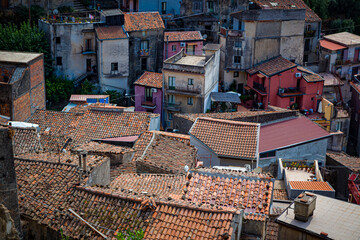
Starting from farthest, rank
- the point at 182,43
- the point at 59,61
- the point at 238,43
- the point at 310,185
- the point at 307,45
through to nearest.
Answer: the point at 307,45, the point at 238,43, the point at 182,43, the point at 59,61, the point at 310,185

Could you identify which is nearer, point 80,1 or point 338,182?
point 338,182

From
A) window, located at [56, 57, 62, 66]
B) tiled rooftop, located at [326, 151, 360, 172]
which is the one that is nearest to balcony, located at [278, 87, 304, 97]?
tiled rooftop, located at [326, 151, 360, 172]

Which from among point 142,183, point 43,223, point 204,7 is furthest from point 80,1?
point 43,223

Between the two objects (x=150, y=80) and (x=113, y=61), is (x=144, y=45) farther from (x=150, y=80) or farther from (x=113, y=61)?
(x=150, y=80)

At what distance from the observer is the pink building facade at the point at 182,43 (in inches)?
2090

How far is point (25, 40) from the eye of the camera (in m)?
46.3

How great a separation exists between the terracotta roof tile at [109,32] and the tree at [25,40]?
205 inches

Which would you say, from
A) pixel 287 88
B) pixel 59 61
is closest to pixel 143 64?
pixel 59 61

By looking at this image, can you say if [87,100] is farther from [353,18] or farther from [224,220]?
[353,18]

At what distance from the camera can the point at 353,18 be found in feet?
221

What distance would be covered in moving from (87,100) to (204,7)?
21.4m

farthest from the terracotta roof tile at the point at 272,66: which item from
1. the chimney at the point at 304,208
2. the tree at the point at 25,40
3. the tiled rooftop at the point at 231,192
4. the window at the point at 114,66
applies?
the chimney at the point at 304,208

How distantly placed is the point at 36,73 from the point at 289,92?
83.7 ft

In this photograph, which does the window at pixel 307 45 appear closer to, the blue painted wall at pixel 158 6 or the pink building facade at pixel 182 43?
the pink building facade at pixel 182 43
